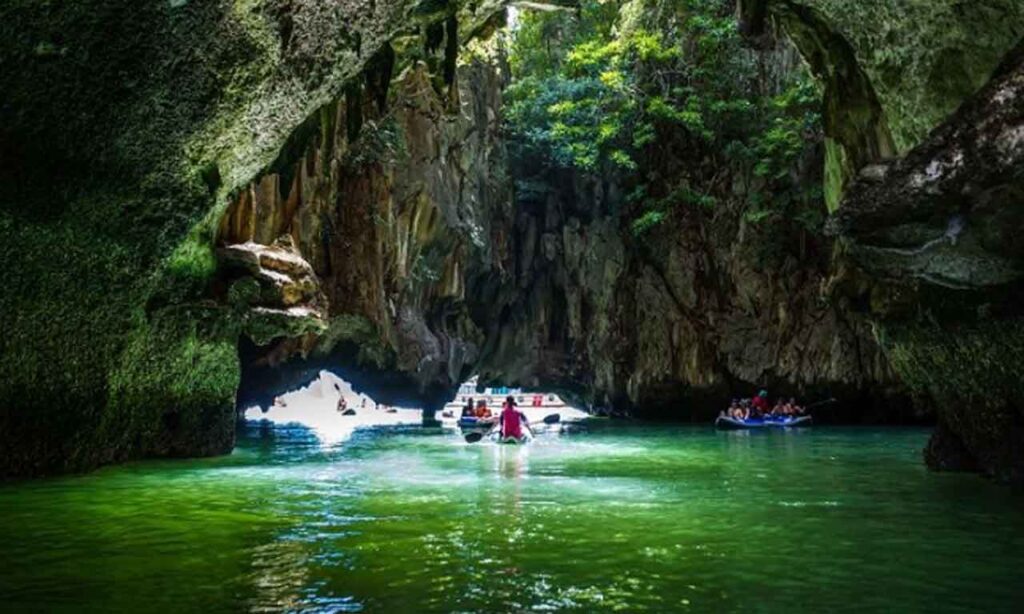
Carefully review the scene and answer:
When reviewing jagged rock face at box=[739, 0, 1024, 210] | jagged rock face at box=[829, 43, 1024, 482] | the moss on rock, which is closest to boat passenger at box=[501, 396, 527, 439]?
the moss on rock

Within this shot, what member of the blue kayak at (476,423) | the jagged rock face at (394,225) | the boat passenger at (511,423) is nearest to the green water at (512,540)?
the jagged rock face at (394,225)

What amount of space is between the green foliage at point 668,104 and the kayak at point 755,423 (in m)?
6.41

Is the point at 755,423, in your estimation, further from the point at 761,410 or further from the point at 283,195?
the point at 283,195

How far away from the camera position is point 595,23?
29.7 meters

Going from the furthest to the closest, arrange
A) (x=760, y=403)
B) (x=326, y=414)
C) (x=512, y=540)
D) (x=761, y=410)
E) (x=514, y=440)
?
(x=326, y=414) → (x=760, y=403) → (x=761, y=410) → (x=514, y=440) → (x=512, y=540)

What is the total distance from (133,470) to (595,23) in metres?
22.8

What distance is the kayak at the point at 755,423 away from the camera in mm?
24547

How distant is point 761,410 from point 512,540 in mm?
20349

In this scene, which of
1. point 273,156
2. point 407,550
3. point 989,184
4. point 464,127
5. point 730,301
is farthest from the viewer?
point 730,301

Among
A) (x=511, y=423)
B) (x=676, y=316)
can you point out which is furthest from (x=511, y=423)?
(x=676, y=316)

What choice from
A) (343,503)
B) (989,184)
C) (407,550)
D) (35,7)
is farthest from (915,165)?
(35,7)

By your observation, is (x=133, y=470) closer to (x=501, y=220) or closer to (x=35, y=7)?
(x=35, y=7)

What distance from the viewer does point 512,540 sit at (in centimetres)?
705

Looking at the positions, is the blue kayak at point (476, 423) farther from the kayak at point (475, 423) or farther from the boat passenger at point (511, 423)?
the boat passenger at point (511, 423)
